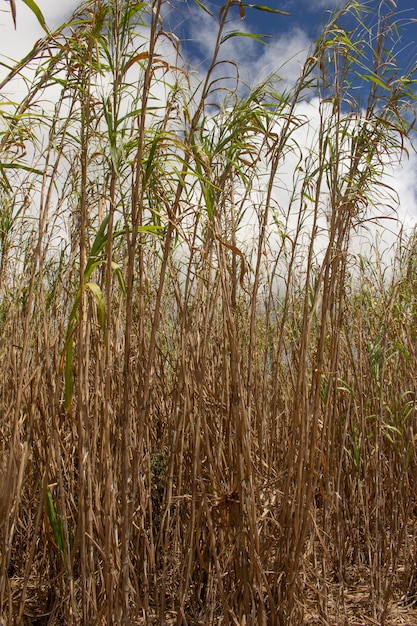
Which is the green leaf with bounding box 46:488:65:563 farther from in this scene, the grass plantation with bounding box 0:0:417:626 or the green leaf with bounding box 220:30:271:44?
the green leaf with bounding box 220:30:271:44

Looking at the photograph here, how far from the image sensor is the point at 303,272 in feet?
8.36

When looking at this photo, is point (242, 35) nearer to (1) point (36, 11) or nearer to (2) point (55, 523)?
(1) point (36, 11)

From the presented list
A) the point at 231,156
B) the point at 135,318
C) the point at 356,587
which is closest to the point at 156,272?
the point at 135,318

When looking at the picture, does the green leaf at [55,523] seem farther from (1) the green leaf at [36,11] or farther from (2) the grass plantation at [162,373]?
(1) the green leaf at [36,11]

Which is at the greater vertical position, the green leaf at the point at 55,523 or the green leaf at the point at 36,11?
the green leaf at the point at 36,11

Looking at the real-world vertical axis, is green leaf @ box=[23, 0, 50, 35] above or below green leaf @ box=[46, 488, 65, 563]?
above

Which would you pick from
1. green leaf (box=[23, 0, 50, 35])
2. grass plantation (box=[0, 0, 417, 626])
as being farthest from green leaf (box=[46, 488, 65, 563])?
green leaf (box=[23, 0, 50, 35])

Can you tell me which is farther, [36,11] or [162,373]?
[162,373]

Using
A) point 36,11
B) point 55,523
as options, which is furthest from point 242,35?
point 55,523

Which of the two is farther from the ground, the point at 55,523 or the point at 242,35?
the point at 242,35

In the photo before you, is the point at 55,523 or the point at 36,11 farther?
the point at 55,523

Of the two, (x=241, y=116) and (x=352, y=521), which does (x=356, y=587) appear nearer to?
(x=352, y=521)

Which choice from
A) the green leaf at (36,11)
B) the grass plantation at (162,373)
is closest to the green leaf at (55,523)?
the grass plantation at (162,373)

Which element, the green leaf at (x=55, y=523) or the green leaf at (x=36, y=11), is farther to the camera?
the green leaf at (x=55, y=523)
